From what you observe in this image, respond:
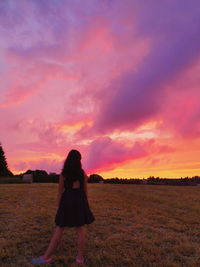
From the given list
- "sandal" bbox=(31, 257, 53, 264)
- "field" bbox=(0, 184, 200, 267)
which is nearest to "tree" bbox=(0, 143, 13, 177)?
"field" bbox=(0, 184, 200, 267)

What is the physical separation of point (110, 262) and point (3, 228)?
5.32 m

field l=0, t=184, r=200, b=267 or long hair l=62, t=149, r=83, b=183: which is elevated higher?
long hair l=62, t=149, r=83, b=183

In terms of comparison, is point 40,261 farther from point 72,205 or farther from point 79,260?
point 72,205

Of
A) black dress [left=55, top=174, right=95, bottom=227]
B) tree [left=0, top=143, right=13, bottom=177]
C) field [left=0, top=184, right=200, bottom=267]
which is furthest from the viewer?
tree [left=0, top=143, right=13, bottom=177]

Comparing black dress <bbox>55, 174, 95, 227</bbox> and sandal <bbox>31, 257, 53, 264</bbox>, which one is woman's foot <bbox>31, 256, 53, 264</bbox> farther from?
black dress <bbox>55, 174, 95, 227</bbox>

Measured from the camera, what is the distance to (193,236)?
32.4 ft

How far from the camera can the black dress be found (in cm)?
679

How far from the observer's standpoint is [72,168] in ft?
22.5

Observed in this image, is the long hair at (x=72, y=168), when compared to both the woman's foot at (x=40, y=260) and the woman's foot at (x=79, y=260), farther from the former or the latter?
the woman's foot at (x=40, y=260)

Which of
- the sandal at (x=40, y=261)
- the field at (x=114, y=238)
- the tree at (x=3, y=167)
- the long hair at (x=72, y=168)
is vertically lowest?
the sandal at (x=40, y=261)

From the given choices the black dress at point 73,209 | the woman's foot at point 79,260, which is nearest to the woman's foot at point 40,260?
the woman's foot at point 79,260

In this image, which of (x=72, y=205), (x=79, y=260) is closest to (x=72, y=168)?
(x=72, y=205)

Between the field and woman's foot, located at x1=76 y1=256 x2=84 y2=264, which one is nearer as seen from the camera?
woman's foot, located at x1=76 y1=256 x2=84 y2=264

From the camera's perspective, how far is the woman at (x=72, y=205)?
679cm
